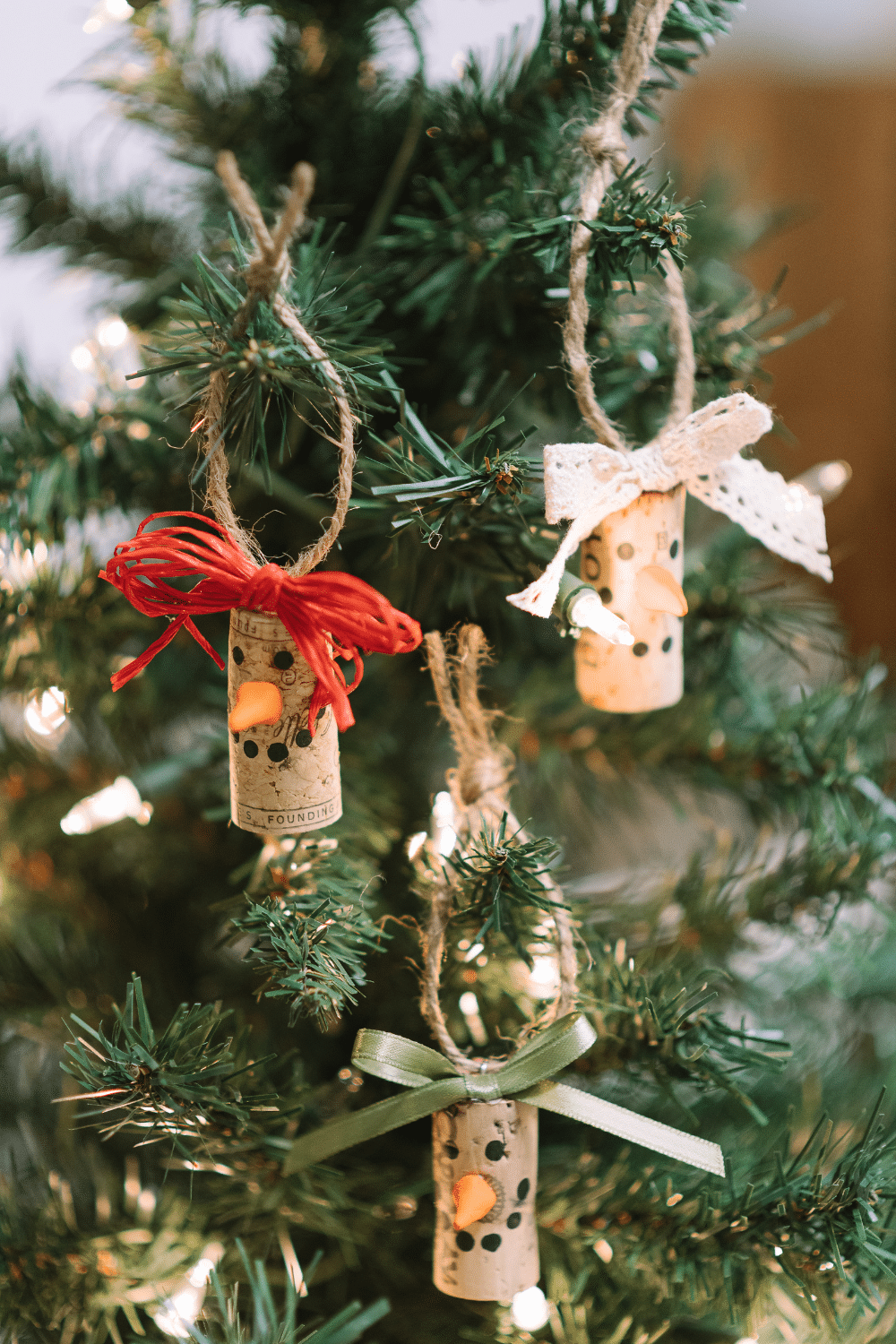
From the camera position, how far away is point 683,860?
844mm

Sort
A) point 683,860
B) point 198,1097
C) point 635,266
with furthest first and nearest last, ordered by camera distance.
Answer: point 683,860 < point 635,266 < point 198,1097

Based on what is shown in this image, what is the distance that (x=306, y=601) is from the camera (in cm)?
33

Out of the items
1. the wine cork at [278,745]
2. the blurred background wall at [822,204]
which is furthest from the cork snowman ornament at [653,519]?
the blurred background wall at [822,204]

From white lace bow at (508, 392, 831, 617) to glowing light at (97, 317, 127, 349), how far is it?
28cm

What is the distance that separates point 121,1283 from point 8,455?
380 millimetres

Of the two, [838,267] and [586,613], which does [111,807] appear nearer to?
[586,613]

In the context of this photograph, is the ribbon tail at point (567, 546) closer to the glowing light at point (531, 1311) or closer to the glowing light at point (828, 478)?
the glowing light at point (828, 478)

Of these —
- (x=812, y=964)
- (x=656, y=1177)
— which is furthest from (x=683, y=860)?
(x=656, y=1177)

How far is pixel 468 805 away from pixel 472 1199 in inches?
5.8

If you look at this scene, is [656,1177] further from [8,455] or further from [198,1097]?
[8,455]

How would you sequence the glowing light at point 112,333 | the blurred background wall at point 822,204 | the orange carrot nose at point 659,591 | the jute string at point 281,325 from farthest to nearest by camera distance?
the blurred background wall at point 822,204 → the glowing light at point 112,333 → the orange carrot nose at point 659,591 → the jute string at point 281,325

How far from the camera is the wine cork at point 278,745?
1.14ft

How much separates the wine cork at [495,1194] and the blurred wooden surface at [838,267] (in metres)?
0.60

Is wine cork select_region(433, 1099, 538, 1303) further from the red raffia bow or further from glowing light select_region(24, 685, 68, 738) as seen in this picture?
glowing light select_region(24, 685, 68, 738)
